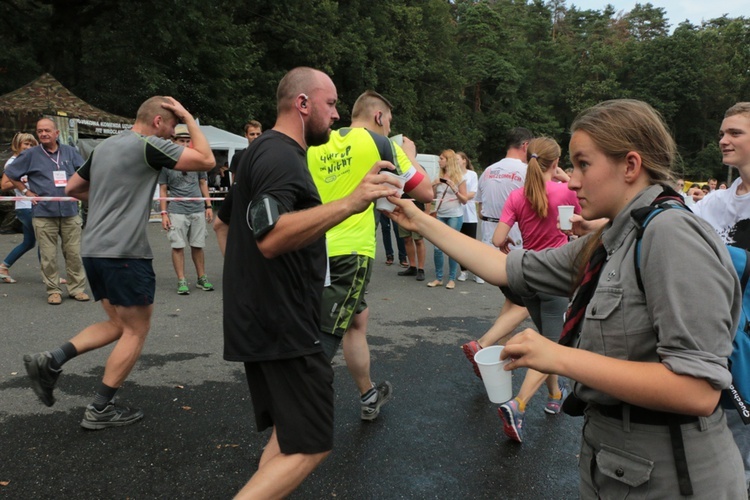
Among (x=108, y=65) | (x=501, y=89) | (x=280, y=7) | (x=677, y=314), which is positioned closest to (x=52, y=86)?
(x=108, y=65)

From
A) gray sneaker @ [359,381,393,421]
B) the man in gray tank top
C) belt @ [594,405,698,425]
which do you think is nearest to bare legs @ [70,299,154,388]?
the man in gray tank top

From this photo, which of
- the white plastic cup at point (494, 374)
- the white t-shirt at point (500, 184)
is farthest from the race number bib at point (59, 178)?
the white plastic cup at point (494, 374)

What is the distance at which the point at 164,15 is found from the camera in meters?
21.7

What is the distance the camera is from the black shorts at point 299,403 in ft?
7.79

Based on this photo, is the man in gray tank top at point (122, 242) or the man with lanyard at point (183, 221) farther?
the man with lanyard at point (183, 221)

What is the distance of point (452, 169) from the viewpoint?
9180 mm

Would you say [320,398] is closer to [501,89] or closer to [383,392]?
[383,392]

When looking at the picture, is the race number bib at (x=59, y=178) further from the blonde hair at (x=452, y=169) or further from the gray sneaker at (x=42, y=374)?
the blonde hair at (x=452, y=169)

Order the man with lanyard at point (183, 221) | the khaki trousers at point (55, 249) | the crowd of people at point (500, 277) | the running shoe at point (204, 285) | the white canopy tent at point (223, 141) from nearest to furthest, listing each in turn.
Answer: the crowd of people at point (500, 277) < the khaki trousers at point (55, 249) < the man with lanyard at point (183, 221) < the running shoe at point (204, 285) < the white canopy tent at point (223, 141)

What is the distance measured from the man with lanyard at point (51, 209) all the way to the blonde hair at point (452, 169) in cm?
519

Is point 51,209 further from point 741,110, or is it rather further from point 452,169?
point 741,110

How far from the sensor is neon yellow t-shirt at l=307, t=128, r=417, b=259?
3670 mm

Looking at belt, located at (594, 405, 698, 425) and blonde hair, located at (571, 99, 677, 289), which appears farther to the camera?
blonde hair, located at (571, 99, 677, 289)

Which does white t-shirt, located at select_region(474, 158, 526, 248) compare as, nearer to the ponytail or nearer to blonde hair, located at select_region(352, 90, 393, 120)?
the ponytail
